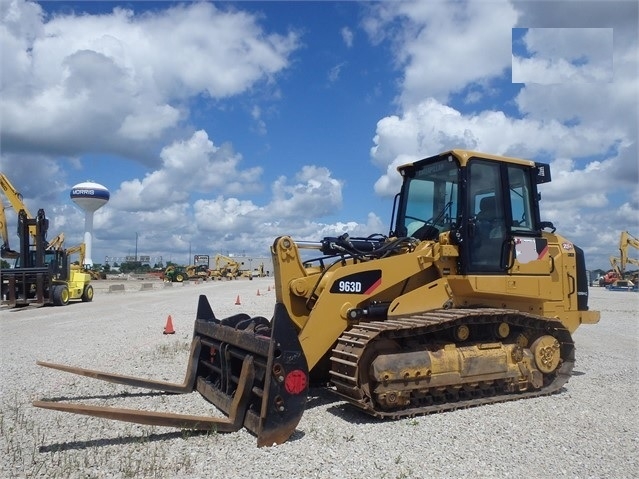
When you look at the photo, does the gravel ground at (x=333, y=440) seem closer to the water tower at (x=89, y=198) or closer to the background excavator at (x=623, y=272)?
the background excavator at (x=623, y=272)

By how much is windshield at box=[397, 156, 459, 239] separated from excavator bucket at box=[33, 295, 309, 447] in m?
2.79

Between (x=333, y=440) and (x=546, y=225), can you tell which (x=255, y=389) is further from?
(x=546, y=225)

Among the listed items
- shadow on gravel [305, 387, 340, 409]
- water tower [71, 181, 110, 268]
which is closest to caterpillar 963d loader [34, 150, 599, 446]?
shadow on gravel [305, 387, 340, 409]

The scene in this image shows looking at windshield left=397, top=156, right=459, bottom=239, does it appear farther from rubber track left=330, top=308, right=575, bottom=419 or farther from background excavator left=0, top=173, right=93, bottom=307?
background excavator left=0, top=173, right=93, bottom=307

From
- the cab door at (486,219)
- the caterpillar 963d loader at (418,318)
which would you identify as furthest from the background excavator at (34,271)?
the cab door at (486,219)

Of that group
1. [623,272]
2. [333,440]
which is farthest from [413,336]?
[623,272]

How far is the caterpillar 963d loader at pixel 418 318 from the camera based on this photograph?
5.95m

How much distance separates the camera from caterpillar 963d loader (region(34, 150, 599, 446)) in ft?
19.5

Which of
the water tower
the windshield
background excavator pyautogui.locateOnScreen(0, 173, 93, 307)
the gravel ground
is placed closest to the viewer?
the gravel ground

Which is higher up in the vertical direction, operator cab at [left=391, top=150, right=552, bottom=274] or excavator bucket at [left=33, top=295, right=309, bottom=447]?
operator cab at [left=391, top=150, right=552, bottom=274]

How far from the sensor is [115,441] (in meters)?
5.46

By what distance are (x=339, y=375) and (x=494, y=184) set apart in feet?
11.9

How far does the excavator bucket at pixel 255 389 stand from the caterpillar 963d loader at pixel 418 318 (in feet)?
0.05

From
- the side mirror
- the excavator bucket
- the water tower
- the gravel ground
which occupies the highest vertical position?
the water tower
